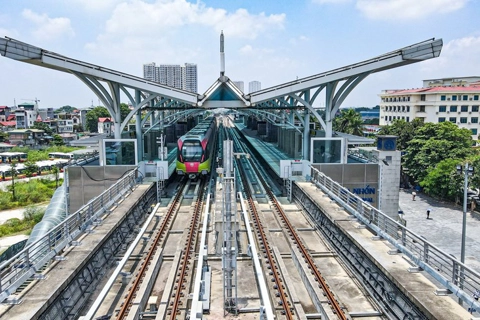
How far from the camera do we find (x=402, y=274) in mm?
7883

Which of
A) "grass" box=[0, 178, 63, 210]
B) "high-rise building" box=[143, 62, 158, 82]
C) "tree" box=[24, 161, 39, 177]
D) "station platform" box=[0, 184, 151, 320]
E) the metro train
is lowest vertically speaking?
"grass" box=[0, 178, 63, 210]

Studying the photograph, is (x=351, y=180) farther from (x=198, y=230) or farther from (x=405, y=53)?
(x=198, y=230)

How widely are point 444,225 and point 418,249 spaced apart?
17375 millimetres

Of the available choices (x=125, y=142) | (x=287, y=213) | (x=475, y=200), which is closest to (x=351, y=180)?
(x=287, y=213)

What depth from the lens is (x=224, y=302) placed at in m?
8.09

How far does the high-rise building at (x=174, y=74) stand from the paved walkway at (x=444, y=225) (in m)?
85.7

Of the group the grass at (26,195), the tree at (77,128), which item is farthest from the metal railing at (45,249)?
the tree at (77,128)

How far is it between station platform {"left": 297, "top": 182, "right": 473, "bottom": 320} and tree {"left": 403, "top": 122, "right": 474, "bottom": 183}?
2361 centimetres

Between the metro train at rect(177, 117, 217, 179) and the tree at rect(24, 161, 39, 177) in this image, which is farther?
the tree at rect(24, 161, 39, 177)

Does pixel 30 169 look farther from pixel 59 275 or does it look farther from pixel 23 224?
pixel 59 275

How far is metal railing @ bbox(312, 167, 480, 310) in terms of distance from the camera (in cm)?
680

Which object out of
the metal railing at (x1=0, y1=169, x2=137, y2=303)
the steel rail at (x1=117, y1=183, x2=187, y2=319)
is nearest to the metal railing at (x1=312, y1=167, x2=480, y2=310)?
the steel rail at (x1=117, y1=183, x2=187, y2=319)

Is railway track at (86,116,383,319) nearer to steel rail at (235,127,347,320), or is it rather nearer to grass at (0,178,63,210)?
steel rail at (235,127,347,320)

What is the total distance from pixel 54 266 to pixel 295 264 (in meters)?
6.12
